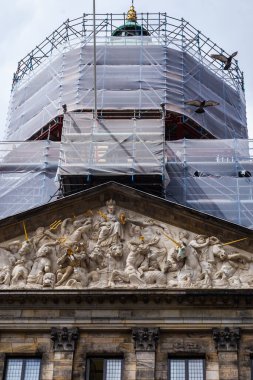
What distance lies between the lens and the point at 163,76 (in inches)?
1580

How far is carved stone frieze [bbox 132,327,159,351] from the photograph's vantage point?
28.5 m

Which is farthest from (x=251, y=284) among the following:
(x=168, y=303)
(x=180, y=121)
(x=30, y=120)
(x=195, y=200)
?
(x=30, y=120)

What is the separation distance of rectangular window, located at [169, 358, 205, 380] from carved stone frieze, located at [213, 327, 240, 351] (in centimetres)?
62

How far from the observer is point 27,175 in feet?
115

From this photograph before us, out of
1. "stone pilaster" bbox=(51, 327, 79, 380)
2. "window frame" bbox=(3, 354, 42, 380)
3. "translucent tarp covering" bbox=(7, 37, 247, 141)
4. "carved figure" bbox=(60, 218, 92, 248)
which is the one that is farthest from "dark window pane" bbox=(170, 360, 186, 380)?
"translucent tarp covering" bbox=(7, 37, 247, 141)

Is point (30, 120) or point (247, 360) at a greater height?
point (30, 120)

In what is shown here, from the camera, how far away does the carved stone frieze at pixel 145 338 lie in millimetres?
28469

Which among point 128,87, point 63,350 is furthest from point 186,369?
point 128,87

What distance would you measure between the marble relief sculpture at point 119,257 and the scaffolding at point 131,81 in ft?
29.8

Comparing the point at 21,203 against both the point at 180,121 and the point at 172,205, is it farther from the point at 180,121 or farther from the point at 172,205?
the point at 180,121

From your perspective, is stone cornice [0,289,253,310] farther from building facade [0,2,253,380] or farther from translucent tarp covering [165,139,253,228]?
translucent tarp covering [165,139,253,228]

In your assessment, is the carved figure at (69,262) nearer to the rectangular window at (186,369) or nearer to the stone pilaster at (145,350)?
the stone pilaster at (145,350)

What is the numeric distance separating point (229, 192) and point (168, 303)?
5.70m

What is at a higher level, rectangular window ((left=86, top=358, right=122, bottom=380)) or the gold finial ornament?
the gold finial ornament
